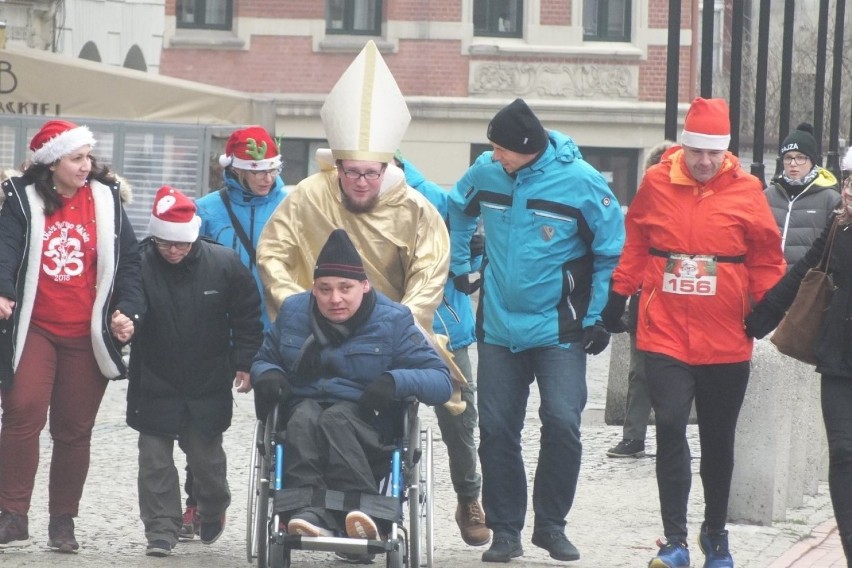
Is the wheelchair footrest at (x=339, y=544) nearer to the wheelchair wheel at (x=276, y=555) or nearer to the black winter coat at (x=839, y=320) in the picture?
the wheelchair wheel at (x=276, y=555)

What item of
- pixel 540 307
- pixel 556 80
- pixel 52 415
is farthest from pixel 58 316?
pixel 556 80

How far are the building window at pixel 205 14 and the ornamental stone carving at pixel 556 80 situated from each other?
4.55m

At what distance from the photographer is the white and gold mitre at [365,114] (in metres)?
6.62

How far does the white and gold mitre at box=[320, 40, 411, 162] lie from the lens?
261 inches

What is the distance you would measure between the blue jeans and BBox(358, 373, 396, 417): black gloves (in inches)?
42.3

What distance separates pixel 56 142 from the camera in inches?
270

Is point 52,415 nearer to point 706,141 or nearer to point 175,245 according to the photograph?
point 175,245

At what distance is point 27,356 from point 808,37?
32.6 metres

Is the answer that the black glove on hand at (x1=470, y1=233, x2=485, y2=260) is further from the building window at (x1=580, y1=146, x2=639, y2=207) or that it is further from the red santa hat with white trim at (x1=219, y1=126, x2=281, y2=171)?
the building window at (x1=580, y1=146, x2=639, y2=207)

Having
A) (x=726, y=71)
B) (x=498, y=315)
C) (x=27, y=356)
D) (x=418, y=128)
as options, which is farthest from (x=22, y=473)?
(x=726, y=71)

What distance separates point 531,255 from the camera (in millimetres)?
6906

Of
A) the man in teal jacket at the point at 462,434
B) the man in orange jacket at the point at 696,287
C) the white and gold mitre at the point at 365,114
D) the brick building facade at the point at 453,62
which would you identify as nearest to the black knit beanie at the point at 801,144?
the man in teal jacket at the point at 462,434

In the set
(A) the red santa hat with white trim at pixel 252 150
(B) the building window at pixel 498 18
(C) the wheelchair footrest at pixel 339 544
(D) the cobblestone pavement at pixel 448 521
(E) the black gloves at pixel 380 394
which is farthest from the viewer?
(B) the building window at pixel 498 18

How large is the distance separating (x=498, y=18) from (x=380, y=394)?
985 inches
